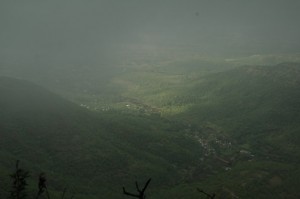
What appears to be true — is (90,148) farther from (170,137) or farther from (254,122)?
(254,122)

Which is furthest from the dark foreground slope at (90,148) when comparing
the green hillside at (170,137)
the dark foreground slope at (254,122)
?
the dark foreground slope at (254,122)

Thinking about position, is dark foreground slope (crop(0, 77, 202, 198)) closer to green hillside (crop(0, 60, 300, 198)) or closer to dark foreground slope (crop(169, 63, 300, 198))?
green hillside (crop(0, 60, 300, 198))

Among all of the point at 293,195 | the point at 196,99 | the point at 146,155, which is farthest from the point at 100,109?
the point at 293,195

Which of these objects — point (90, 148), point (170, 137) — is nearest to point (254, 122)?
point (170, 137)

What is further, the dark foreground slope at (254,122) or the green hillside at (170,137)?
the green hillside at (170,137)

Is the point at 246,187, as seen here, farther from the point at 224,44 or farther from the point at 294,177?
the point at 224,44

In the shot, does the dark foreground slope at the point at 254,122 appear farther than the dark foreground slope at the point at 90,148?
No

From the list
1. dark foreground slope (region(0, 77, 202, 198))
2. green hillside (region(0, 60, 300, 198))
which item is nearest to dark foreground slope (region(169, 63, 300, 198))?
green hillside (region(0, 60, 300, 198))

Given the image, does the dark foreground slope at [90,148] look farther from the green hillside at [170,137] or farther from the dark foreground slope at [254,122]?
the dark foreground slope at [254,122]
